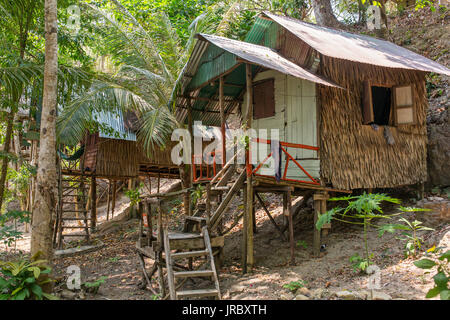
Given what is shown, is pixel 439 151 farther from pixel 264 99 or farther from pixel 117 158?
pixel 117 158

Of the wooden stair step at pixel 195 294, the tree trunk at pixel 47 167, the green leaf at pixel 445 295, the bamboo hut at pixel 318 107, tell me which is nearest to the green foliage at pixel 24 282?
the tree trunk at pixel 47 167

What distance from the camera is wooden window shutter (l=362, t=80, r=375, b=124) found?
8.76 meters

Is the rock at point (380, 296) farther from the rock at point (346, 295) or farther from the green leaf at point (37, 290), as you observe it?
the green leaf at point (37, 290)

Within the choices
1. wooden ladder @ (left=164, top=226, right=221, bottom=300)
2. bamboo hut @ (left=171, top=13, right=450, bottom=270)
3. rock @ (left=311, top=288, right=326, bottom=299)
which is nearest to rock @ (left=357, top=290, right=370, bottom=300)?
rock @ (left=311, top=288, right=326, bottom=299)

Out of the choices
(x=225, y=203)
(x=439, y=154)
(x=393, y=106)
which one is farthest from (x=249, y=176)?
(x=439, y=154)

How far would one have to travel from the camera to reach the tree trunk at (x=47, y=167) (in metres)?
6.21

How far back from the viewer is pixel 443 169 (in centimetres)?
1041

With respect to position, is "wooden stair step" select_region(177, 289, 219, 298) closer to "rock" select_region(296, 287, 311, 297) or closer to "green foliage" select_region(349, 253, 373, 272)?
"rock" select_region(296, 287, 311, 297)

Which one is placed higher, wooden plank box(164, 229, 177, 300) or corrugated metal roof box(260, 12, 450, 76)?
corrugated metal roof box(260, 12, 450, 76)

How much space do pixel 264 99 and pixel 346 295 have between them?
19.1 feet

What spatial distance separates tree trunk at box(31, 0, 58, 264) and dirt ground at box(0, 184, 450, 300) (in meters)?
1.33

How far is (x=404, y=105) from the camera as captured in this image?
371 inches
